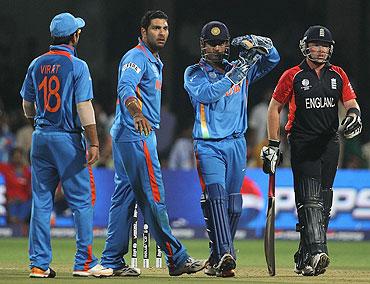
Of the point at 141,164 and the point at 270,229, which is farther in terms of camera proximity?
the point at 270,229

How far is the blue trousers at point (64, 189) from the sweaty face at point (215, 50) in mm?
1465

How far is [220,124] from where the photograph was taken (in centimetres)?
1193

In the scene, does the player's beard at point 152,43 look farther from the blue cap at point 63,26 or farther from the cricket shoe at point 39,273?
the cricket shoe at point 39,273

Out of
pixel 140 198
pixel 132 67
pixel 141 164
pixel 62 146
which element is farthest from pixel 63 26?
pixel 140 198

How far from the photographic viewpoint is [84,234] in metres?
11.4

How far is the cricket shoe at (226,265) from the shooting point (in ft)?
38.0

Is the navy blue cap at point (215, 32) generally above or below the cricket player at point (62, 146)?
above

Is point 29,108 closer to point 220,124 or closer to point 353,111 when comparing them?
point 220,124

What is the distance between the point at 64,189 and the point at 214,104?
1595mm

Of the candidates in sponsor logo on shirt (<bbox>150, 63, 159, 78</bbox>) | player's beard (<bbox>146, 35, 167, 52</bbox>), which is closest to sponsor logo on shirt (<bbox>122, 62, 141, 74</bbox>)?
sponsor logo on shirt (<bbox>150, 63, 159, 78</bbox>)

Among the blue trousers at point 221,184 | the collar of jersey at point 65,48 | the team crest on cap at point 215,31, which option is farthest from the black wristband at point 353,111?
the collar of jersey at point 65,48

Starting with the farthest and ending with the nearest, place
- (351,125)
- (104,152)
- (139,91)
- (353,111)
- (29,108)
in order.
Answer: (104,152)
(353,111)
(351,125)
(29,108)
(139,91)

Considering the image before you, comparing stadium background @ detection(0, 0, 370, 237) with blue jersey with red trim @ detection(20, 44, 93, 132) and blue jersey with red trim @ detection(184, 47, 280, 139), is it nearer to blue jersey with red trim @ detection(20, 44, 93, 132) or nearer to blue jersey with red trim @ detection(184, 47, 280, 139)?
blue jersey with red trim @ detection(184, 47, 280, 139)

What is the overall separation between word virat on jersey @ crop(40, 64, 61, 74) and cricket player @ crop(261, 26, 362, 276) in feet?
7.15
